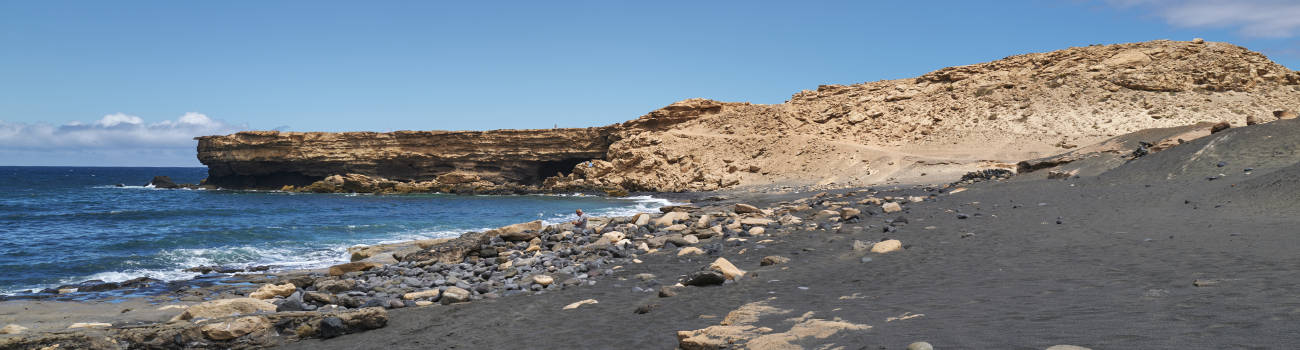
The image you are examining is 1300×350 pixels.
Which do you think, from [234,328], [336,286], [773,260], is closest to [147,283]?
[336,286]

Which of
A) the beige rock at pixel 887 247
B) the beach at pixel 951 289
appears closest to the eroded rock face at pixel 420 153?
the beach at pixel 951 289

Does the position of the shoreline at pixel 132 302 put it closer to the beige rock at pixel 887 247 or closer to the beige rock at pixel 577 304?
the beige rock at pixel 577 304

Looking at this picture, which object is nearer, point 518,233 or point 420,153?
point 518,233

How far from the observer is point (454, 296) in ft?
29.9

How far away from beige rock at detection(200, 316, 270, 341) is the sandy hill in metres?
27.4

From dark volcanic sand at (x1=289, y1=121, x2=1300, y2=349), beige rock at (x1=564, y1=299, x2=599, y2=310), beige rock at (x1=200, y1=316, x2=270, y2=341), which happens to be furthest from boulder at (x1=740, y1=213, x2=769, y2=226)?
beige rock at (x1=200, y1=316, x2=270, y2=341)

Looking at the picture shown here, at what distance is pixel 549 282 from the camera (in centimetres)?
997

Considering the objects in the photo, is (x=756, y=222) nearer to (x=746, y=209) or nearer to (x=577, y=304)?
(x=746, y=209)

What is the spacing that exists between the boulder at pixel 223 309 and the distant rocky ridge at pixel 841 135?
27089 mm

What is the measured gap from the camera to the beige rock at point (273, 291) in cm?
1037

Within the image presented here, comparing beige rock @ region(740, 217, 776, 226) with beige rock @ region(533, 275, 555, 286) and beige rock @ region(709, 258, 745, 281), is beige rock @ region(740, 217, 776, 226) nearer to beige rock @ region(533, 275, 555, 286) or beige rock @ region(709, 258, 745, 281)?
beige rock @ region(533, 275, 555, 286)

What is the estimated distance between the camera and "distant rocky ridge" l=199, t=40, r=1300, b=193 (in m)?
34.3

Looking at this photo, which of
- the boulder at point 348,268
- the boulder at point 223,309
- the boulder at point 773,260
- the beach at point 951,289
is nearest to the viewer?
the beach at point 951,289

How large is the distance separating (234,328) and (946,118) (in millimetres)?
40111
